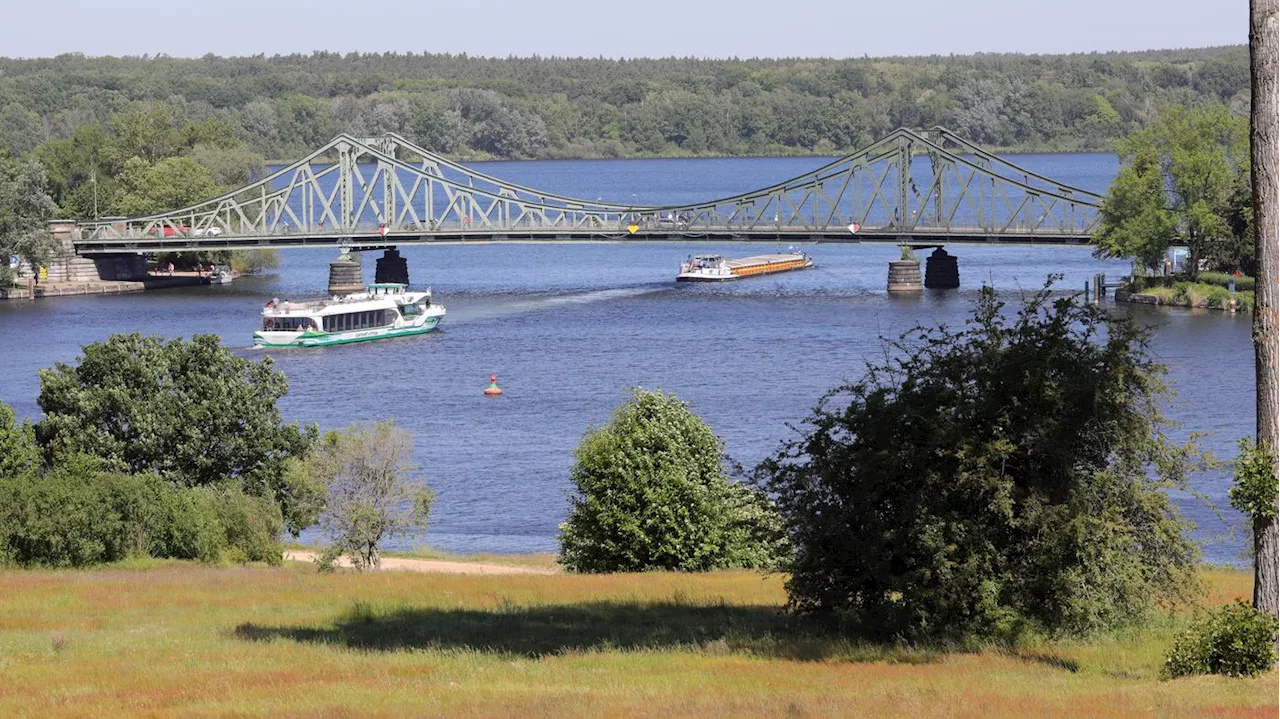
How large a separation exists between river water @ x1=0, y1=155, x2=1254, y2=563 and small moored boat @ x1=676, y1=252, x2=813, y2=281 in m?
2.17

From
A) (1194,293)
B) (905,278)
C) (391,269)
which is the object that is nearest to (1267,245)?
(1194,293)

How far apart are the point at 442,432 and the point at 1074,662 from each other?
3982cm

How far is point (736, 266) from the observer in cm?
12606

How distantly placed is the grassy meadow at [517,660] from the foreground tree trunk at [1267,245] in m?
1.06

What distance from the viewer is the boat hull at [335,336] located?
83062mm

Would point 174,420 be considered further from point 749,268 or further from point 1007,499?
point 749,268

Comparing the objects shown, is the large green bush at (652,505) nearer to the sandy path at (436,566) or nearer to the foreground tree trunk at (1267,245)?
the sandy path at (436,566)

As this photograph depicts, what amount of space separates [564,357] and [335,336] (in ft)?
51.9

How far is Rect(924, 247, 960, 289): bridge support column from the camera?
104938 mm

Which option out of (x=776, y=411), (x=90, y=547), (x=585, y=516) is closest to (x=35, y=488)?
(x=90, y=547)

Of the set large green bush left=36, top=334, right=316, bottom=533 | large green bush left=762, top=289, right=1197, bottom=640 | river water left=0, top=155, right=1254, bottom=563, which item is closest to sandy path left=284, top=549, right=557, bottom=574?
large green bush left=36, top=334, right=316, bottom=533

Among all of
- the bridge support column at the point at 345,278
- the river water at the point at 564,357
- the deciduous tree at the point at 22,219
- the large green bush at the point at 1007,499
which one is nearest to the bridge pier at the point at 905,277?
the river water at the point at 564,357

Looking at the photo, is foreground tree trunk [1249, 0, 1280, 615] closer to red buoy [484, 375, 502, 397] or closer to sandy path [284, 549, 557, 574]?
sandy path [284, 549, 557, 574]

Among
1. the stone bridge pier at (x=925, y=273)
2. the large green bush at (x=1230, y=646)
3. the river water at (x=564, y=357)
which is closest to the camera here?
the large green bush at (x=1230, y=646)
